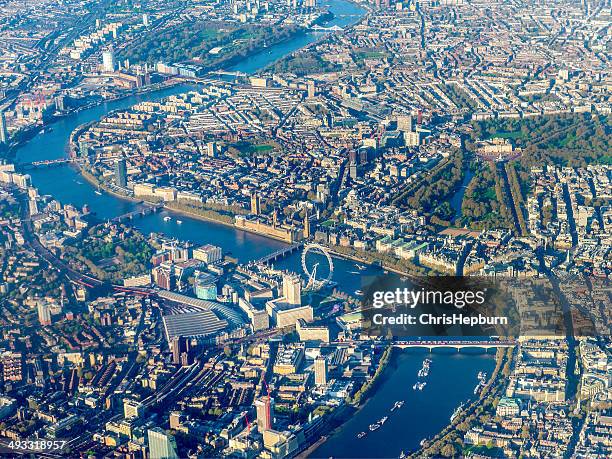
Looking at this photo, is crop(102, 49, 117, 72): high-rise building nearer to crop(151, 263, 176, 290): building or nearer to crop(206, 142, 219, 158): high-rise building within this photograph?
crop(206, 142, 219, 158): high-rise building

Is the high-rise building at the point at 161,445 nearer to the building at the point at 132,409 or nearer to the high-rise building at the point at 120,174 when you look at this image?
the building at the point at 132,409

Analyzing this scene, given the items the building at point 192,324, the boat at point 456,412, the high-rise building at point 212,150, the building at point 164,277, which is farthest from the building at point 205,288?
the high-rise building at point 212,150

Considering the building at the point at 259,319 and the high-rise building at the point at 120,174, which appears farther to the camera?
the high-rise building at the point at 120,174

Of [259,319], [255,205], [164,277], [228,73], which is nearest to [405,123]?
[255,205]

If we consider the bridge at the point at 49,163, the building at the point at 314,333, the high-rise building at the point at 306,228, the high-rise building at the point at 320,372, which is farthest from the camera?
the bridge at the point at 49,163

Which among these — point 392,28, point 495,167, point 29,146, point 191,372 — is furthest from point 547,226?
point 392,28

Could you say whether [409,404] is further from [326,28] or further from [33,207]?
[326,28]
